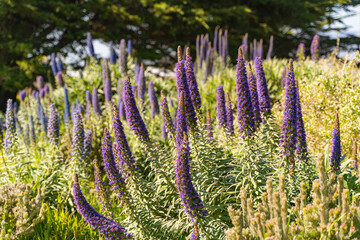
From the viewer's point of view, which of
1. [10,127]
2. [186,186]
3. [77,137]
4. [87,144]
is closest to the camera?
[186,186]

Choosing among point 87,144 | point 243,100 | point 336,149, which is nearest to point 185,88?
point 243,100

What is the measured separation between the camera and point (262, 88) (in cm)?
308

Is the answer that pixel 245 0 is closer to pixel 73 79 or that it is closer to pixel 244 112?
pixel 73 79

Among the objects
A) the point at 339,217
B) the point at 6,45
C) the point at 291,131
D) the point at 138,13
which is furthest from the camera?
the point at 138,13

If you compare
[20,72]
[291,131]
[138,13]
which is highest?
[138,13]

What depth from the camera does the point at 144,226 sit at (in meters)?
2.80

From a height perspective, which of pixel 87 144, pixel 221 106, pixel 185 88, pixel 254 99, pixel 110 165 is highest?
pixel 185 88

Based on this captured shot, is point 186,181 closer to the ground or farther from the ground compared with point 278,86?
farther from the ground

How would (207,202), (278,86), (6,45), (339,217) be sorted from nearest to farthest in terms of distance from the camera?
(339,217), (207,202), (278,86), (6,45)

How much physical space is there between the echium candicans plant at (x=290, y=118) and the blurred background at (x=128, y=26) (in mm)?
11841

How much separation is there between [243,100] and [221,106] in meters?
0.59

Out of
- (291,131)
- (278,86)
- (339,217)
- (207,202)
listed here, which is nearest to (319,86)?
(278,86)

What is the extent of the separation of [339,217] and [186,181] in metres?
0.98

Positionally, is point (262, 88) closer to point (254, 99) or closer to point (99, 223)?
point (254, 99)
